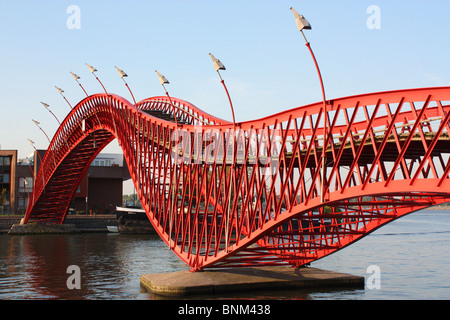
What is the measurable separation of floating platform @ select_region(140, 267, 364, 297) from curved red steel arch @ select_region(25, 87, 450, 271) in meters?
0.91

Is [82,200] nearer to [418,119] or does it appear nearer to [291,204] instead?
[291,204]

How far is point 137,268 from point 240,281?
55.0ft

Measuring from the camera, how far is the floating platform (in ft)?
116

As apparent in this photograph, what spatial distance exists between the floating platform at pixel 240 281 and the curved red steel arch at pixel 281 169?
0.91 meters

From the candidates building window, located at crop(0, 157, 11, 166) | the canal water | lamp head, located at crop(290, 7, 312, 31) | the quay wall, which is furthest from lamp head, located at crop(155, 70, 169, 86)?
building window, located at crop(0, 157, 11, 166)

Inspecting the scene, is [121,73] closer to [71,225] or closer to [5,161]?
[71,225]

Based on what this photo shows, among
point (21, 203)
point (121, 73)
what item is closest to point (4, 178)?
point (21, 203)

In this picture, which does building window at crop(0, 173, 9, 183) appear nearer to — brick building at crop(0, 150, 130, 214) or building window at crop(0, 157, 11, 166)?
brick building at crop(0, 150, 130, 214)

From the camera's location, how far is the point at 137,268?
51.0 metres

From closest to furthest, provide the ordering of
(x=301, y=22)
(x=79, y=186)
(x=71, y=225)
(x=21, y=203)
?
(x=301, y=22)
(x=71, y=225)
(x=79, y=186)
(x=21, y=203)

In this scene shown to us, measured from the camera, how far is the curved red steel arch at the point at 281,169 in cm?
2417

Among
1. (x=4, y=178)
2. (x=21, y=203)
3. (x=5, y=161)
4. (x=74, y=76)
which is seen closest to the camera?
(x=74, y=76)

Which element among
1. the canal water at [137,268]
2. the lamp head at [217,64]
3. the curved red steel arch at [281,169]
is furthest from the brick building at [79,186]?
the lamp head at [217,64]
